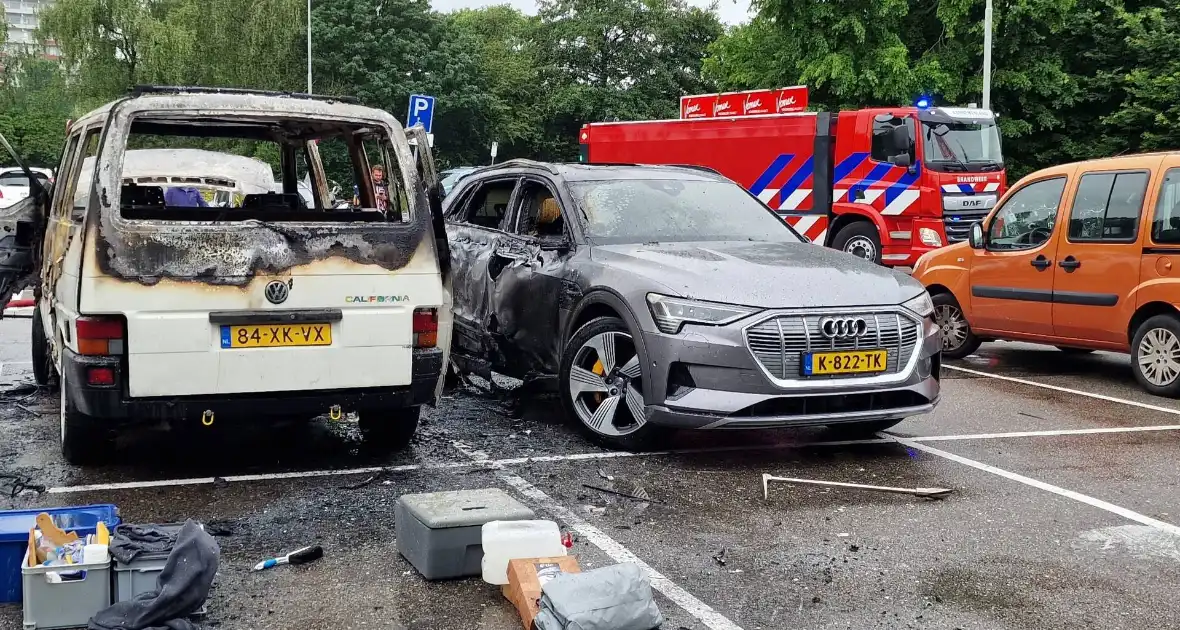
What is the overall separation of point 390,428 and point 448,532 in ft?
7.44

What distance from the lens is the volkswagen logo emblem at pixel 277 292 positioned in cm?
568

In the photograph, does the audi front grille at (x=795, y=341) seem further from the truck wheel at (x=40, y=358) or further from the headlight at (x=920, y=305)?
the truck wheel at (x=40, y=358)

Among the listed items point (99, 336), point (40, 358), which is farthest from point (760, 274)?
point (40, 358)

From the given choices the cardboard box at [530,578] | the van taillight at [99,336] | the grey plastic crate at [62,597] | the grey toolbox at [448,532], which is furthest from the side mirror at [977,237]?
the grey plastic crate at [62,597]

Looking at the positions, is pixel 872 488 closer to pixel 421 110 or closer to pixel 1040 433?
pixel 1040 433

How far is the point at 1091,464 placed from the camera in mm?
6609

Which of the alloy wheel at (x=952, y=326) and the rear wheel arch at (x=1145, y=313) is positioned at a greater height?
the rear wheel arch at (x=1145, y=313)

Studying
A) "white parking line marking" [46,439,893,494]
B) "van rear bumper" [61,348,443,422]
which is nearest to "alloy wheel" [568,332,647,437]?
"white parking line marking" [46,439,893,494]

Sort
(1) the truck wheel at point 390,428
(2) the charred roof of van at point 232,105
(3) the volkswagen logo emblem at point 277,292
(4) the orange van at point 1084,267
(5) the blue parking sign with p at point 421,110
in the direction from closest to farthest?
(3) the volkswagen logo emblem at point 277,292
(2) the charred roof of van at point 232,105
(1) the truck wheel at point 390,428
(4) the orange van at point 1084,267
(5) the blue parking sign with p at point 421,110

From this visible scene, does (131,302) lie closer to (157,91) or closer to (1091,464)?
(157,91)

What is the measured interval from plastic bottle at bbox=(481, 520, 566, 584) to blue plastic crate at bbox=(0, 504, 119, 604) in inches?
53.7

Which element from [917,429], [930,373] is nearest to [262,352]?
[930,373]

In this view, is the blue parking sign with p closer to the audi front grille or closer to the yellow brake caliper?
the yellow brake caliper

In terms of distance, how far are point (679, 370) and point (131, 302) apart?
2691 mm
